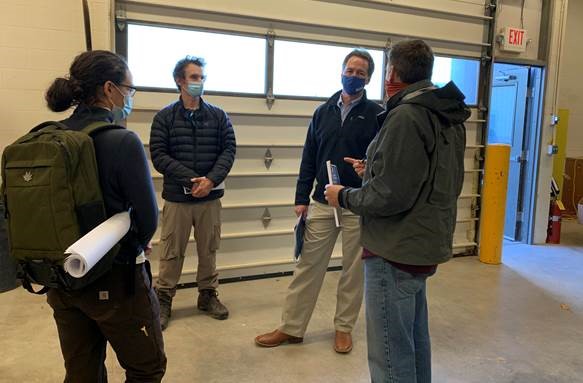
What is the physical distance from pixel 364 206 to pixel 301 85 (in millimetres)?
2812

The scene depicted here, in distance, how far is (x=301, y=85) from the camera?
14.4 feet

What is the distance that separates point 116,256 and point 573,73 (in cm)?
825

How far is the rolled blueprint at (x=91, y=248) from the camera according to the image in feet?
4.29

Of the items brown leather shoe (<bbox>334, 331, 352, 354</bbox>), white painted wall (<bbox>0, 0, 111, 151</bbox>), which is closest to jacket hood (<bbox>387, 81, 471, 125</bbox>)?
brown leather shoe (<bbox>334, 331, 352, 354</bbox>)

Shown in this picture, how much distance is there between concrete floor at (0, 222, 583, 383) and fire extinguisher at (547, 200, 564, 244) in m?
1.59

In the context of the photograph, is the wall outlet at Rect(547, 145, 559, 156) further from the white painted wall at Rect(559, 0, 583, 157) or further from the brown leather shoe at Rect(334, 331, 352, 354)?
the brown leather shoe at Rect(334, 331, 352, 354)

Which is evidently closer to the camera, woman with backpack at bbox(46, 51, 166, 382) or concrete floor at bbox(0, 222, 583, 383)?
woman with backpack at bbox(46, 51, 166, 382)

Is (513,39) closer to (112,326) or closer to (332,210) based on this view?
(332,210)

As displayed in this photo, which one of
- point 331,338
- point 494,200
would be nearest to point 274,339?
point 331,338

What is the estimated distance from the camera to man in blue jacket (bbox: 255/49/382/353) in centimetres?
281

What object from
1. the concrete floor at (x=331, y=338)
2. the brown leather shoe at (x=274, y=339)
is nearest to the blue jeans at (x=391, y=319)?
the concrete floor at (x=331, y=338)

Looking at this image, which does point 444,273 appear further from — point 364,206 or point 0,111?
point 0,111

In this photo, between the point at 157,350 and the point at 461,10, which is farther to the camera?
the point at 461,10

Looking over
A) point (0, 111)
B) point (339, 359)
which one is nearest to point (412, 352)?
point (339, 359)
